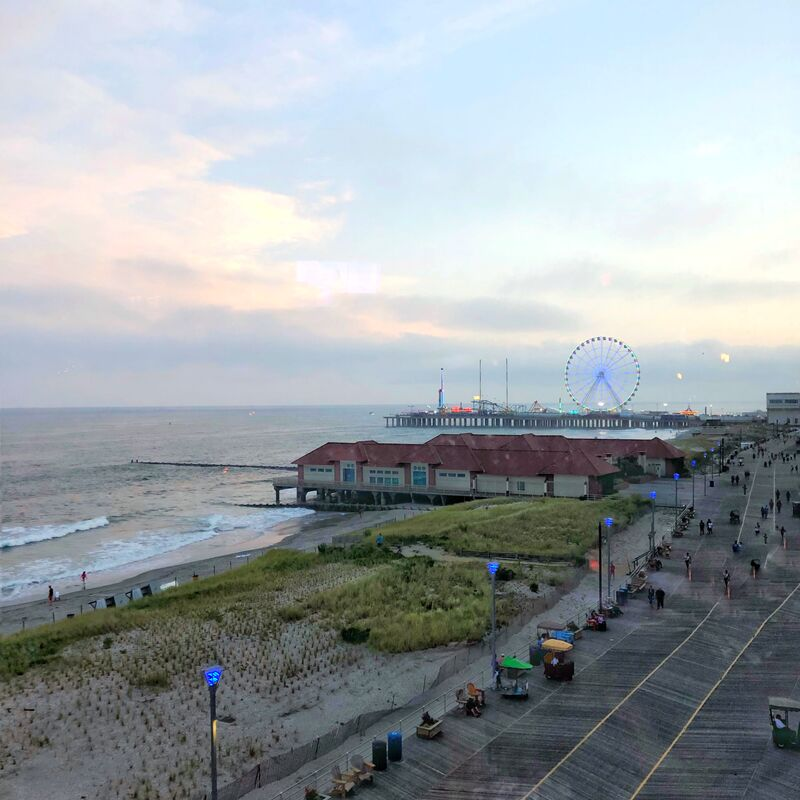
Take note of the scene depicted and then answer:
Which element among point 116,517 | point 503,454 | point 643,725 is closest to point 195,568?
point 503,454

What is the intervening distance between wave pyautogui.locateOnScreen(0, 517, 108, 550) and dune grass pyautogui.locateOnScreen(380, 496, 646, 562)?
110 feet

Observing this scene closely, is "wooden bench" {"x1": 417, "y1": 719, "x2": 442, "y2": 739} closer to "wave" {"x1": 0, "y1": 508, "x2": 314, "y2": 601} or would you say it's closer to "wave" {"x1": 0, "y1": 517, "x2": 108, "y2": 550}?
"wave" {"x1": 0, "y1": 508, "x2": 314, "y2": 601}

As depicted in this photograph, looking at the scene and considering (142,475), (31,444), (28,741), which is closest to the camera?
(28,741)

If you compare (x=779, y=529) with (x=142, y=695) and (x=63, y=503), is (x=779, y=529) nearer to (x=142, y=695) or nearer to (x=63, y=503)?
(x=142, y=695)

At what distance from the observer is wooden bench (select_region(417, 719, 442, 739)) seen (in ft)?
55.0

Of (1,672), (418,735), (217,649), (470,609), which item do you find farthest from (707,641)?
(1,672)

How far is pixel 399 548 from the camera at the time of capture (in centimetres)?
4294

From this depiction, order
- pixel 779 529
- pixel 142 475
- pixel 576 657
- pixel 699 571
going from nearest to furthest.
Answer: pixel 576 657, pixel 699 571, pixel 779 529, pixel 142 475

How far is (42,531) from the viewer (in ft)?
226

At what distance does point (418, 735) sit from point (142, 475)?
363 feet

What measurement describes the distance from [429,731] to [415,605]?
1312 centimetres

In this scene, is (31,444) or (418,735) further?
(31,444)

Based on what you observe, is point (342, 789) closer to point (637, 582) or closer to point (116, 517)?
point (637, 582)

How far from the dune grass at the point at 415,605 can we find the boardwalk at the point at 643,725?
17.9 feet
